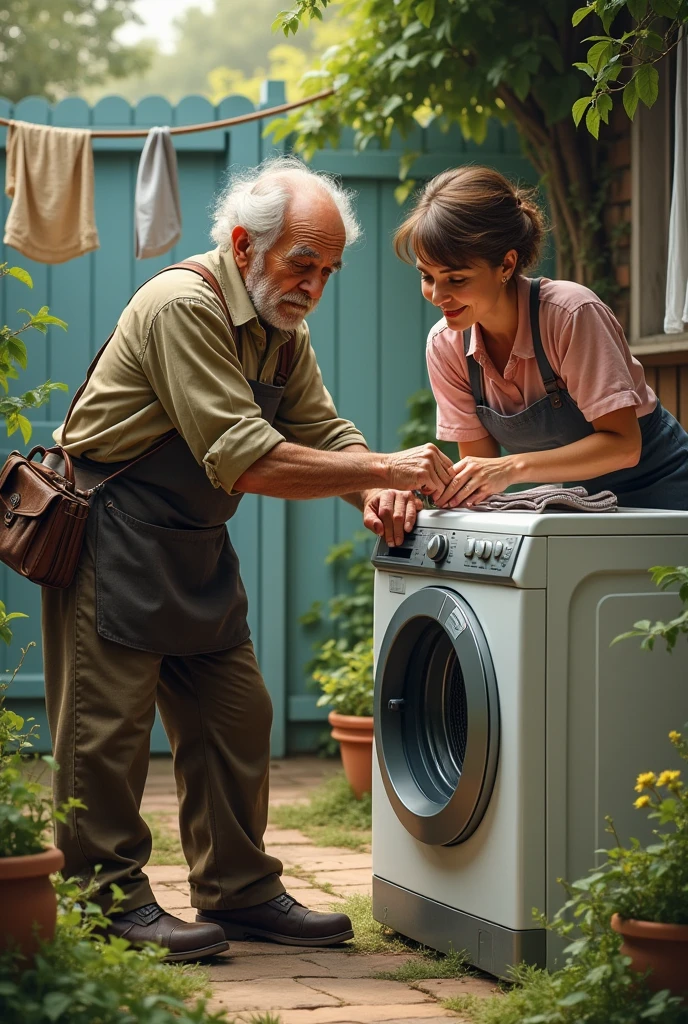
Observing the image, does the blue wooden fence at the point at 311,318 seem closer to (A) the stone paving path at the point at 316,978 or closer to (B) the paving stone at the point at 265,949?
(A) the stone paving path at the point at 316,978

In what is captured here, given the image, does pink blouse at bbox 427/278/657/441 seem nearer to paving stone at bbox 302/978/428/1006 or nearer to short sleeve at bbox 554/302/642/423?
short sleeve at bbox 554/302/642/423

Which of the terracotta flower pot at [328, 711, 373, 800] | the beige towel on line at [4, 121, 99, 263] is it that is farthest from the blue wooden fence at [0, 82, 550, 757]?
the terracotta flower pot at [328, 711, 373, 800]

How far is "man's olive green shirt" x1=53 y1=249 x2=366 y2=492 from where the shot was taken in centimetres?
253

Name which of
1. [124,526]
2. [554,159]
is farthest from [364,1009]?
[554,159]

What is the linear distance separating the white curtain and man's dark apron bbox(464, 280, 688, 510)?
0.56 metres

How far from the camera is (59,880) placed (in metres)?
2.14

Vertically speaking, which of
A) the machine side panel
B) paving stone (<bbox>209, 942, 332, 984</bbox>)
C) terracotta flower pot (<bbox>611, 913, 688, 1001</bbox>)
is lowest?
paving stone (<bbox>209, 942, 332, 984</bbox>)

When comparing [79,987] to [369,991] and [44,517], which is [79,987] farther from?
[44,517]

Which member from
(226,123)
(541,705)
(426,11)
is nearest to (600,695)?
(541,705)

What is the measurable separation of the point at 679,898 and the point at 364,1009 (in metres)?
0.64

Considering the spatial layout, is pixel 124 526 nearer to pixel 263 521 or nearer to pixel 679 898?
pixel 679 898

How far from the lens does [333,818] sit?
4027mm

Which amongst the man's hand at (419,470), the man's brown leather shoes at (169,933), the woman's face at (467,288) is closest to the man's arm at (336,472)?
the man's hand at (419,470)

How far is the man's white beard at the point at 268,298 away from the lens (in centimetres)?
270
